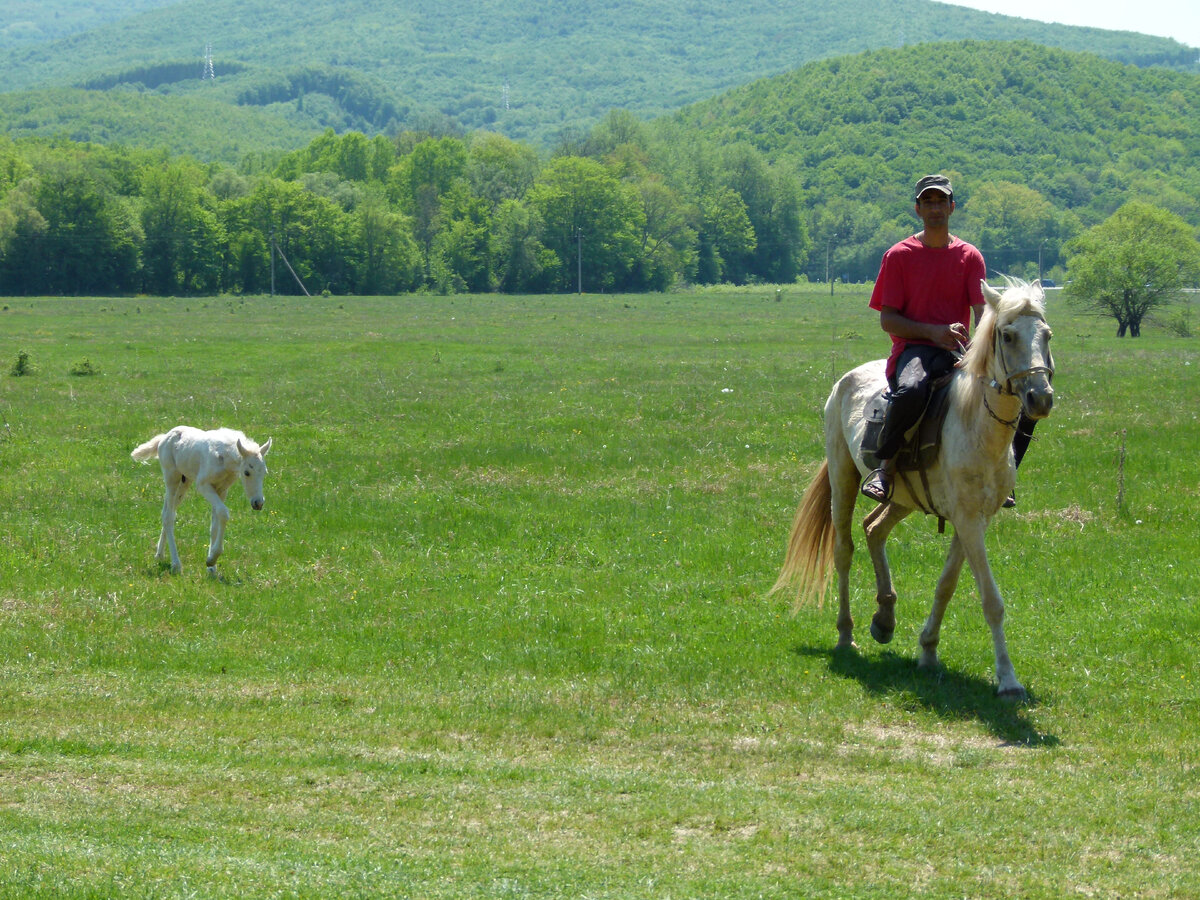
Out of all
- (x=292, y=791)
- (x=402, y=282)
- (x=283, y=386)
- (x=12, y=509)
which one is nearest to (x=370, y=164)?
(x=402, y=282)

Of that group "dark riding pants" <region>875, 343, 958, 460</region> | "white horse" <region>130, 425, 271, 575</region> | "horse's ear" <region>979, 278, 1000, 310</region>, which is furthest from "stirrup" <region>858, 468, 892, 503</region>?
"white horse" <region>130, 425, 271, 575</region>

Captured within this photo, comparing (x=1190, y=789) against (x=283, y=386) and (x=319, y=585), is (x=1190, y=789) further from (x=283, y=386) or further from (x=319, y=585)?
(x=283, y=386)

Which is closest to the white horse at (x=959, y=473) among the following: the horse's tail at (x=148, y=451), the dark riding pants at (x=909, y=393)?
the dark riding pants at (x=909, y=393)

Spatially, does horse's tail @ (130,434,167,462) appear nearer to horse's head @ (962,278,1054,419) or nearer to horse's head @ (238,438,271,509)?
horse's head @ (238,438,271,509)

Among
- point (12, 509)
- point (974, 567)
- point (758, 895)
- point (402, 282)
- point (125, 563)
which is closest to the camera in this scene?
point (758, 895)

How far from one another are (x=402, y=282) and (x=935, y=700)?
391 feet

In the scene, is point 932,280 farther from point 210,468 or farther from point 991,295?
point 210,468

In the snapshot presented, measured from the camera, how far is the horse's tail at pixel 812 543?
474 inches

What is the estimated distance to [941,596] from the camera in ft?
33.9

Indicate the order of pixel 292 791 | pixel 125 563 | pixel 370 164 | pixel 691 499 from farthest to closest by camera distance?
pixel 370 164, pixel 691 499, pixel 125 563, pixel 292 791

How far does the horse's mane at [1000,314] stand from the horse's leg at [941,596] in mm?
1476

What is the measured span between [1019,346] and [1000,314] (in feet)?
1.20

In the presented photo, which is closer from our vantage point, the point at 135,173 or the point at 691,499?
the point at 691,499

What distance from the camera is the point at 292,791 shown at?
7.55 metres
